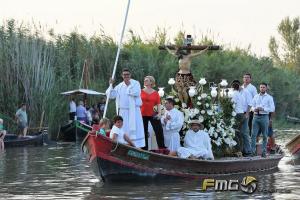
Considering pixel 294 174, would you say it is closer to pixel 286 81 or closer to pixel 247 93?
pixel 247 93

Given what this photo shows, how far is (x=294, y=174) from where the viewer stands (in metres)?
17.1

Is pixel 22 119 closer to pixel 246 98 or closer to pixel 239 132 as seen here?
pixel 239 132

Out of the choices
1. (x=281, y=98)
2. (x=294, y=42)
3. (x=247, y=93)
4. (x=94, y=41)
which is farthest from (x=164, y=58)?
(x=294, y=42)

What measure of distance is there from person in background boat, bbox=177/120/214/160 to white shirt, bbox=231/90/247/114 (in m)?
1.95

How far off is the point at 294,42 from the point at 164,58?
35312mm

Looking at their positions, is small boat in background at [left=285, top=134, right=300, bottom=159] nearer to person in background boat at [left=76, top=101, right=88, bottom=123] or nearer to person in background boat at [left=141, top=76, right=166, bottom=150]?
person in background boat at [left=141, top=76, right=166, bottom=150]

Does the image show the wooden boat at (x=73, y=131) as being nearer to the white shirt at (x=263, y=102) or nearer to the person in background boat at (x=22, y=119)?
the person in background boat at (x=22, y=119)

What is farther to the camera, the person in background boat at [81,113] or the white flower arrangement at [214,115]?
the person in background boat at [81,113]

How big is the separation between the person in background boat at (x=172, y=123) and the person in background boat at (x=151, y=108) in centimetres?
12

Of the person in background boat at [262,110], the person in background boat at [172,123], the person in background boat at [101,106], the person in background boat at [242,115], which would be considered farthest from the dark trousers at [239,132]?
the person in background boat at [101,106]

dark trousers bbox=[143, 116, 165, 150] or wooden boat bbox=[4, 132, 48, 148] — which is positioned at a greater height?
dark trousers bbox=[143, 116, 165, 150]

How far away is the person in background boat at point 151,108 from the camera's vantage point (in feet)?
51.3

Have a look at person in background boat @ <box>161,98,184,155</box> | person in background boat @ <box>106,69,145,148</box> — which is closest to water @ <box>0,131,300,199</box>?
person in background boat @ <box>161,98,184,155</box>

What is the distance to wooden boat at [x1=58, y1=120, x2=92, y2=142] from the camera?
97.0ft
